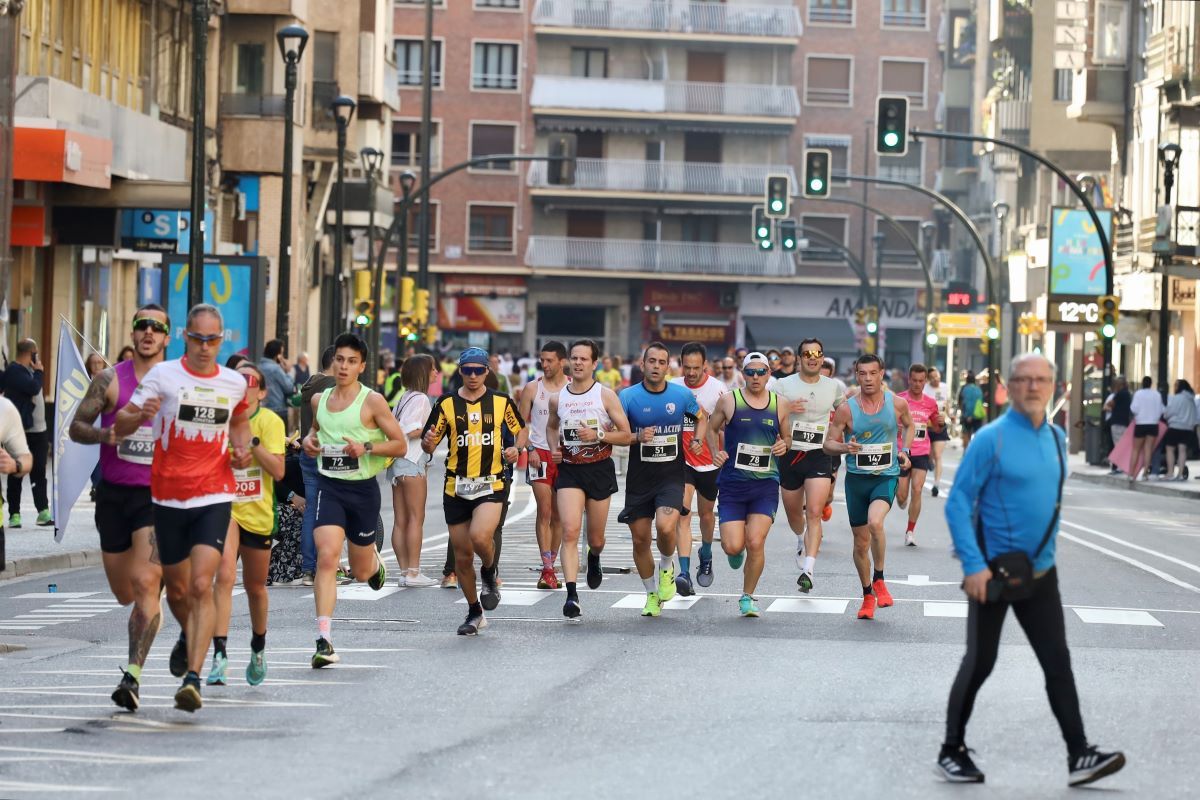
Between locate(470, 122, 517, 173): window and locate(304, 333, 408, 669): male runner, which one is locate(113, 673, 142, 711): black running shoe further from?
locate(470, 122, 517, 173): window

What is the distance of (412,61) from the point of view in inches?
3339

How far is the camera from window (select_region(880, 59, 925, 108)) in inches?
3415

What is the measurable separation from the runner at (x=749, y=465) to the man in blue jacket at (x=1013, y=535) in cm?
690

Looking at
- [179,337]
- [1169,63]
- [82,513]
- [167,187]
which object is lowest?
[82,513]

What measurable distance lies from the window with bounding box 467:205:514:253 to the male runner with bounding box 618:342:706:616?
68473mm

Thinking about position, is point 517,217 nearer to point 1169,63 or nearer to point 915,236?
point 915,236

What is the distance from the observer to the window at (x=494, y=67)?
8425 centimetres

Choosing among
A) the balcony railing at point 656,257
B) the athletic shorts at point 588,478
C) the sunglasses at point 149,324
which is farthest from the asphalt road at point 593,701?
the balcony railing at point 656,257

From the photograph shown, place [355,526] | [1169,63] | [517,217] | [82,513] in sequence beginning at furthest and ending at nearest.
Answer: [517,217]
[1169,63]
[82,513]
[355,526]

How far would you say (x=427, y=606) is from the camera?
16.6m

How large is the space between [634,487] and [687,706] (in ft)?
16.4

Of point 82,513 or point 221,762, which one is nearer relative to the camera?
point 221,762

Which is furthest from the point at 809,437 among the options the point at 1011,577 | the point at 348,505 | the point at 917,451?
the point at 1011,577

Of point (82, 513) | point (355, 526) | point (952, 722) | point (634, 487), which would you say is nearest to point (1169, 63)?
point (82, 513)
